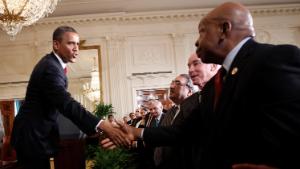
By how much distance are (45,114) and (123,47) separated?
345 inches

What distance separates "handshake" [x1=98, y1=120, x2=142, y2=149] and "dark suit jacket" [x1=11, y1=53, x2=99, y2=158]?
90 millimetres

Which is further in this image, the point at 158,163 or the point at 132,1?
the point at 132,1

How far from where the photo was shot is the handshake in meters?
2.46

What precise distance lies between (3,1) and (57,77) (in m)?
3.39

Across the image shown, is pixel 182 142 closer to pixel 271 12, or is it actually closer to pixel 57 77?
pixel 57 77

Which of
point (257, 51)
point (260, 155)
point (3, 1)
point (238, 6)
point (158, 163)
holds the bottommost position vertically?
point (158, 163)

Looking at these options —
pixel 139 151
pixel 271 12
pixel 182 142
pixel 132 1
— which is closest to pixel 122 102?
pixel 132 1

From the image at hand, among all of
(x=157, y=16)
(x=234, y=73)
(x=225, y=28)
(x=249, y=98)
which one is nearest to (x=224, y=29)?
(x=225, y=28)

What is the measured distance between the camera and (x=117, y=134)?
2.69 metres

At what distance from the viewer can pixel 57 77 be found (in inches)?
113

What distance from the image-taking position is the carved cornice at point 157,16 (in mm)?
11258

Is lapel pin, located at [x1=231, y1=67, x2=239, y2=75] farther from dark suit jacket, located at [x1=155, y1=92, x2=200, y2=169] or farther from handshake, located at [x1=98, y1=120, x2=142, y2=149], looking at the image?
dark suit jacket, located at [x1=155, y1=92, x2=200, y2=169]

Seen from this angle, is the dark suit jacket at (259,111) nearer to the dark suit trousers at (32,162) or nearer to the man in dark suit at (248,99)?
the man in dark suit at (248,99)

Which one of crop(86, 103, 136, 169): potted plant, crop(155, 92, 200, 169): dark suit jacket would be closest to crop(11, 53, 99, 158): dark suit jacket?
crop(155, 92, 200, 169): dark suit jacket
